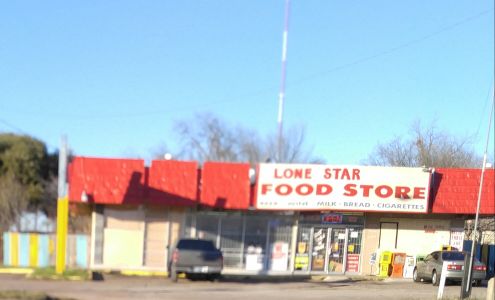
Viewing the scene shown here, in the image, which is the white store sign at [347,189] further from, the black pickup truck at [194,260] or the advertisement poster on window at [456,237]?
the black pickup truck at [194,260]

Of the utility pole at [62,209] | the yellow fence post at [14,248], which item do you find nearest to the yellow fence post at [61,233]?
the utility pole at [62,209]

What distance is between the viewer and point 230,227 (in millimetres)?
23500

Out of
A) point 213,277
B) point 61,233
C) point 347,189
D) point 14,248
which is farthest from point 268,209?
point 14,248

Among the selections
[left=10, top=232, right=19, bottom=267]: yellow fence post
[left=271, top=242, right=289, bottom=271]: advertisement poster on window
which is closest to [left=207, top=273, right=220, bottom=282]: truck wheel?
[left=271, top=242, right=289, bottom=271]: advertisement poster on window

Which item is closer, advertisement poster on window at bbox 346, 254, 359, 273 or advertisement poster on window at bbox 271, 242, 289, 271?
advertisement poster on window at bbox 271, 242, 289, 271

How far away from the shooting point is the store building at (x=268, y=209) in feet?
73.6

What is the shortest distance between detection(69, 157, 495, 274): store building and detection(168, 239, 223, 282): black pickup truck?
336 cm

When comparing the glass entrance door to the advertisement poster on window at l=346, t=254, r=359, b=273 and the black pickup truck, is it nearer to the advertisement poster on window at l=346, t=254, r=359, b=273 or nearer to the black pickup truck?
the advertisement poster on window at l=346, t=254, r=359, b=273

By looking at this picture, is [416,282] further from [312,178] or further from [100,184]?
[100,184]

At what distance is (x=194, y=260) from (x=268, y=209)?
4906mm

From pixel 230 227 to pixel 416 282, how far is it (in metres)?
8.32

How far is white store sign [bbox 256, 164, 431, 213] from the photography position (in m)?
22.8

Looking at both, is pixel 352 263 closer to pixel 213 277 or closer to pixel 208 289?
pixel 213 277

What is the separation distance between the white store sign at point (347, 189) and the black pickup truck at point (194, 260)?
13.4 feet
